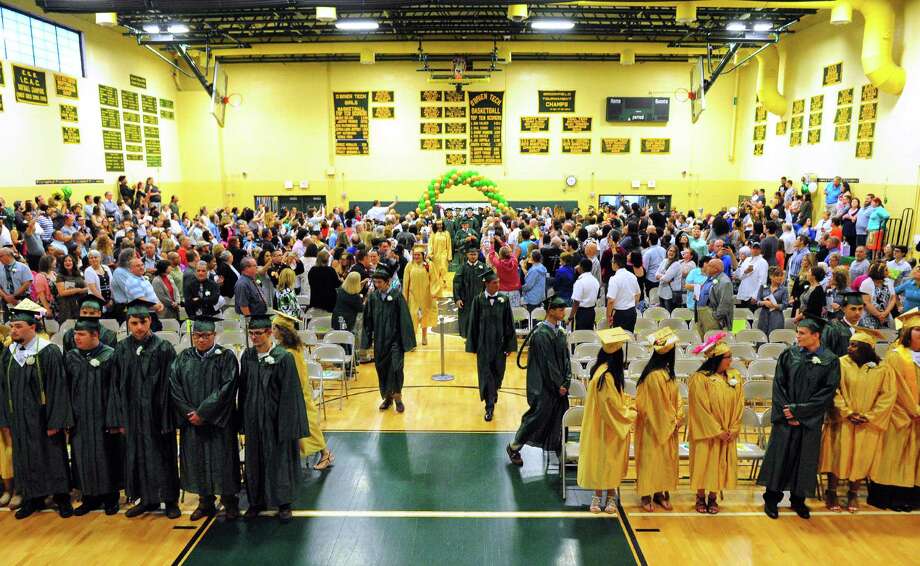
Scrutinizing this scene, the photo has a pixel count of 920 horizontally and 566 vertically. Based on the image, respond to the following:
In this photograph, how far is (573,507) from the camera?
5871 millimetres

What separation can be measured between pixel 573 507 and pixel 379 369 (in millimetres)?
3161

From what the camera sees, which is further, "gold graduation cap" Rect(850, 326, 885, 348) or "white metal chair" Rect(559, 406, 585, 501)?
"white metal chair" Rect(559, 406, 585, 501)

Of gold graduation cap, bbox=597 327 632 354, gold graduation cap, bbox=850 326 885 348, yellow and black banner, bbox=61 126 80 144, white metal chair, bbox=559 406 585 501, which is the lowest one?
white metal chair, bbox=559 406 585 501

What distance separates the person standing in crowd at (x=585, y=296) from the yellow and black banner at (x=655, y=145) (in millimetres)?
17617

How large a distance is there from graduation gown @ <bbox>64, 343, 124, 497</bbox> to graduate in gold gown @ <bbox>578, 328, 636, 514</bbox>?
421cm

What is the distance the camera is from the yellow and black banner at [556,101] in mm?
24859

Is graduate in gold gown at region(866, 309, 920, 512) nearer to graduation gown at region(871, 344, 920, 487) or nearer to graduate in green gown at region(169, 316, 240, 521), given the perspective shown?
graduation gown at region(871, 344, 920, 487)

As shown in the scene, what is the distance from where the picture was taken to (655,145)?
25203 millimetres

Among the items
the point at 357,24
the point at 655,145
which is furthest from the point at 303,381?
the point at 655,145

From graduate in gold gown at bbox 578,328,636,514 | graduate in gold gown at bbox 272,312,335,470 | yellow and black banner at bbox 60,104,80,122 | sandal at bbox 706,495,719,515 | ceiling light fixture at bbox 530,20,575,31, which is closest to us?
graduate in gold gown at bbox 578,328,636,514

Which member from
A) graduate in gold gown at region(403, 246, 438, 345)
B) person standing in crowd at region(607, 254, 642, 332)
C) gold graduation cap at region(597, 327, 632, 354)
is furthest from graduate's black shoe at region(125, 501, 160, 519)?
person standing in crowd at region(607, 254, 642, 332)

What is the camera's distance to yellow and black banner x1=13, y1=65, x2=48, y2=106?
15.9m

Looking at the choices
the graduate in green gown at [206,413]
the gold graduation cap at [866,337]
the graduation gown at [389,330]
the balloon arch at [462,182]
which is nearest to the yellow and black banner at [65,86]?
the balloon arch at [462,182]

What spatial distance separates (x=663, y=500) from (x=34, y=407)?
579cm
